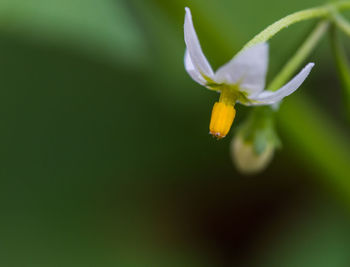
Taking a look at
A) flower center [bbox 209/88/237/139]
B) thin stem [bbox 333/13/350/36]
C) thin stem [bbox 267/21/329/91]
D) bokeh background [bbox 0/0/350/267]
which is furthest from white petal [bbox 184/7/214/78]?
bokeh background [bbox 0/0/350/267]

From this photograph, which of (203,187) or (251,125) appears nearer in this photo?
(251,125)

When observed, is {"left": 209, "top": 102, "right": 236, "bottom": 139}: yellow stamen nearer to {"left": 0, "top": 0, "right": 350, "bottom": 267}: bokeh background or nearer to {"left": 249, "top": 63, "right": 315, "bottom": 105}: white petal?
{"left": 249, "top": 63, "right": 315, "bottom": 105}: white petal

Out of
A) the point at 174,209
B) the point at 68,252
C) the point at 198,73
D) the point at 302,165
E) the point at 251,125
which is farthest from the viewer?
the point at 174,209

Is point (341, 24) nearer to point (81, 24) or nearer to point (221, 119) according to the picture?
point (221, 119)

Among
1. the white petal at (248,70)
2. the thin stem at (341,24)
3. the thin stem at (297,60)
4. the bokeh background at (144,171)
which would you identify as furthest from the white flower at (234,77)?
the bokeh background at (144,171)

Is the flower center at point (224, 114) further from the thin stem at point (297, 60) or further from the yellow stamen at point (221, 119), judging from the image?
the thin stem at point (297, 60)

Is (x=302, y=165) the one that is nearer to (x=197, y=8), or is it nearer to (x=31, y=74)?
(x=197, y=8)

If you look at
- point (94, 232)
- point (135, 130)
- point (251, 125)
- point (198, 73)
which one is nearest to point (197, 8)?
point (251, 125)
